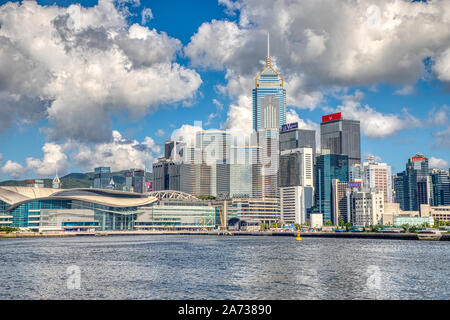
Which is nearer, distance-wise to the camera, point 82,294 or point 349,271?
point 82,294

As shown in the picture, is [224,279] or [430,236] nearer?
[224,279]

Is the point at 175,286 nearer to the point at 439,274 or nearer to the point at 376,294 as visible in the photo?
the point at 376,294

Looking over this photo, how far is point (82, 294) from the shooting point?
5034 cm

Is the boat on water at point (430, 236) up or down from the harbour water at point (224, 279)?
down

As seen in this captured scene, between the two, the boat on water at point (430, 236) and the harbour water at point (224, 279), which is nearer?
the harbour water at point (224, 279)

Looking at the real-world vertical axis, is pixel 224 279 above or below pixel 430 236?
above

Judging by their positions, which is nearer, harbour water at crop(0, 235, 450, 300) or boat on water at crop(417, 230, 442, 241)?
harbour water at crop(0, 235, 450, 300)

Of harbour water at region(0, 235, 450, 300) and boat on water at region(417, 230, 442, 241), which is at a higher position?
harbour water at region(0, 235, 450, 300)
